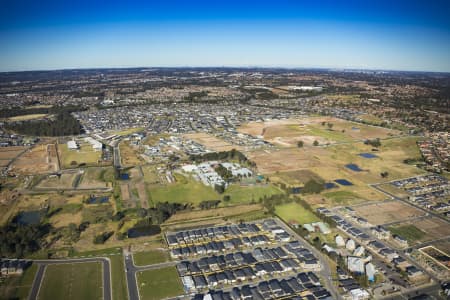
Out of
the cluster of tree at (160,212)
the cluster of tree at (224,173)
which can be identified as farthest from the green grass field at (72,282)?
the cluster of tree at (224,173)

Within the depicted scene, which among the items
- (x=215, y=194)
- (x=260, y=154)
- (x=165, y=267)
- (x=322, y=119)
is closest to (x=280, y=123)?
(x=322, y=119)

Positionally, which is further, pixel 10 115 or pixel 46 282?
pixel 10 115

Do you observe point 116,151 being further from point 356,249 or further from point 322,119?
point 322,119

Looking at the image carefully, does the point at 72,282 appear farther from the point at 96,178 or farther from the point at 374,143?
the point at 374,143

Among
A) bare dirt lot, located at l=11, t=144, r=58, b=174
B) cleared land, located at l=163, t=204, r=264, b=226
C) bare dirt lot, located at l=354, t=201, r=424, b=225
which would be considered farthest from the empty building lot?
bare dirt lot, located at l=11, t=144, r=58, b=174

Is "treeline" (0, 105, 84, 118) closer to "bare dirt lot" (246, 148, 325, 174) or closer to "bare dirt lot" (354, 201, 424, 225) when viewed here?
"bare dirt lot" (246, 148, 325, 174)

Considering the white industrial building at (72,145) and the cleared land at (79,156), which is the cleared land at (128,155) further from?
the white industrial building at (72,145)

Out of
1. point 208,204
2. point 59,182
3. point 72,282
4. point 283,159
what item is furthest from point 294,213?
point 59,182

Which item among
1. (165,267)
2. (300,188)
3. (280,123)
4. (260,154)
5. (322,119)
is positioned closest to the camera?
(165,267)
